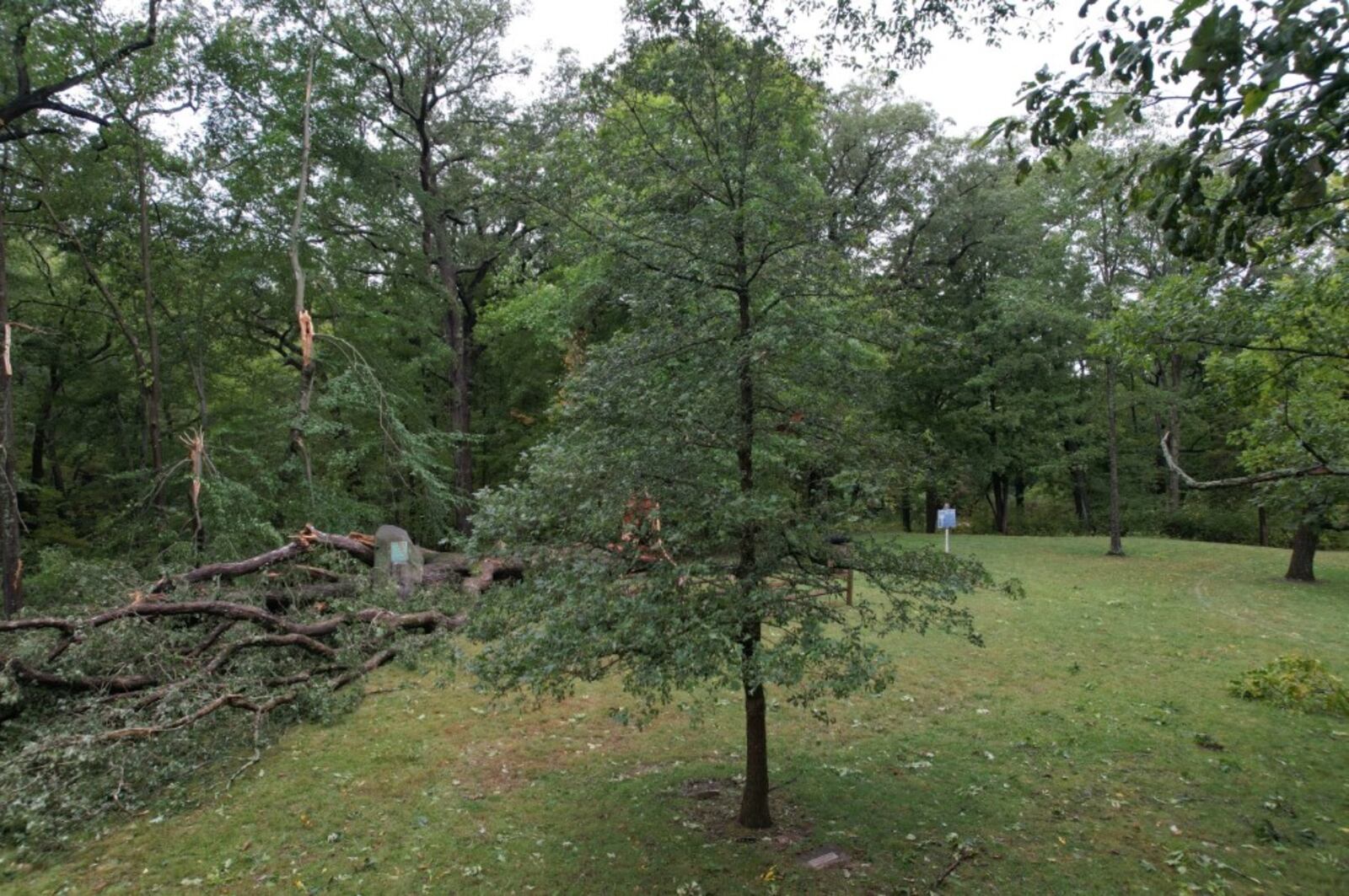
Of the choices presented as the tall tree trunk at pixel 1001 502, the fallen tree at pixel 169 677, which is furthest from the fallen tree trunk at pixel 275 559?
the tall tree trunk at pixel 1001 502

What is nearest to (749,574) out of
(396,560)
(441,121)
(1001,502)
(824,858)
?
(824,858)

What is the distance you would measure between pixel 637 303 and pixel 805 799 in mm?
3540

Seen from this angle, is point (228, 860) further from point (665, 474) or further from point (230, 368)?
point (230, 368)

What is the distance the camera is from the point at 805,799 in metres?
5.27

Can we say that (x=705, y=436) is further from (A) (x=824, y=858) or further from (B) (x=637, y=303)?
(A) (x=824, y=858)

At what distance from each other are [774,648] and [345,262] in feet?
49.3

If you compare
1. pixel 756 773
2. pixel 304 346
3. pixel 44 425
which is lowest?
pixel 756 773

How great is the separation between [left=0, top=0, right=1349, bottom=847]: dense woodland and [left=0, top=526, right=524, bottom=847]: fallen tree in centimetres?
123

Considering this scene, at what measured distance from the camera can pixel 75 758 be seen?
16.5 feet

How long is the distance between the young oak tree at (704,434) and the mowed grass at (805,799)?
0.86 metres

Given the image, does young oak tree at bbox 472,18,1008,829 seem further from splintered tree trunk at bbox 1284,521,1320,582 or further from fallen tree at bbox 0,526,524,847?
splintered tree trunk at bbox 1284,521,1320,582

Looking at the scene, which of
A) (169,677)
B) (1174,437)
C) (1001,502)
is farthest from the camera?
(1001,502)

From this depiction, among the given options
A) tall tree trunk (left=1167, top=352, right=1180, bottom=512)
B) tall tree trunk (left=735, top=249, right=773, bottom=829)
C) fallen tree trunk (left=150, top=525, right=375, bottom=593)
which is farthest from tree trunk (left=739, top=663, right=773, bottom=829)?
tall tree trunk (left=1167, top=352, right=1180, bottom=512)

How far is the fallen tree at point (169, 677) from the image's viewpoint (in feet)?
16.4
